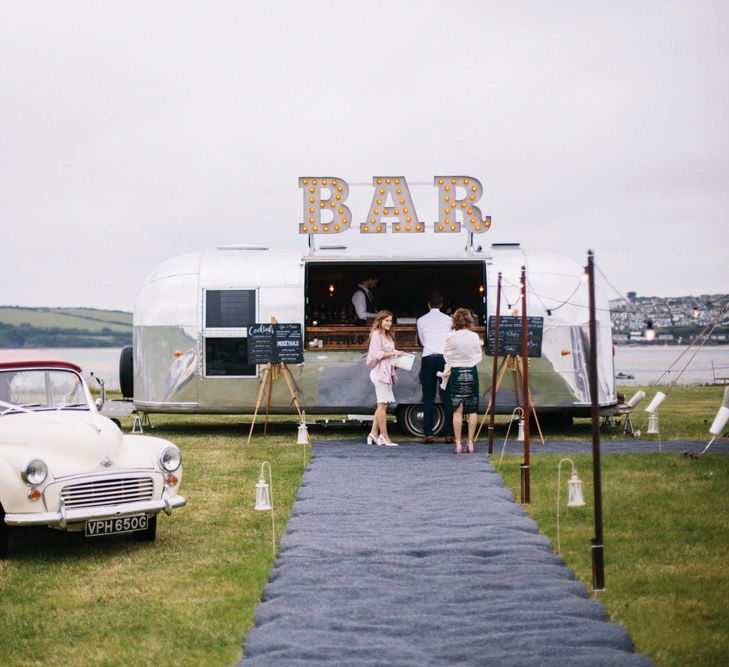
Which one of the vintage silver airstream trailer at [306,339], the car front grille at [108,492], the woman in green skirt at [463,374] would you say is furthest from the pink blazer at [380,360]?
the car front grille at [108,492]

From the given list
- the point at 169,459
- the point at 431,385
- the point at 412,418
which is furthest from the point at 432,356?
the point at 169,459

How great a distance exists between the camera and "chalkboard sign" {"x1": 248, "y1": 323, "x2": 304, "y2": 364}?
588 inches

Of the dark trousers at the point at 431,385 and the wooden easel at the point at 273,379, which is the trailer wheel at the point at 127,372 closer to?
the wooden easel at the point at 273,379

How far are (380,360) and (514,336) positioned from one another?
6.94ft

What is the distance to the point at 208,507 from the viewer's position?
30.9ft

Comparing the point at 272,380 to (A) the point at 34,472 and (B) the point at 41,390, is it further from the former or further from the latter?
(A) the point at 34,472

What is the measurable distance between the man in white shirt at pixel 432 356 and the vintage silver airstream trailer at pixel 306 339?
2.62 ft

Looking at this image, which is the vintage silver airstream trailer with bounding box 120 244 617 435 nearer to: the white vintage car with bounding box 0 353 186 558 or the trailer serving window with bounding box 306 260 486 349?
the trailer serving window with bounding box 306 260 486 349

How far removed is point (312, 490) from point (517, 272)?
22.3 feet

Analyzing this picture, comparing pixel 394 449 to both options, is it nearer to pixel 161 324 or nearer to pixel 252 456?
pixel 252 456

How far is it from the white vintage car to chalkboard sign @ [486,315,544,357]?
715cm

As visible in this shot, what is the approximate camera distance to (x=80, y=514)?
740cm

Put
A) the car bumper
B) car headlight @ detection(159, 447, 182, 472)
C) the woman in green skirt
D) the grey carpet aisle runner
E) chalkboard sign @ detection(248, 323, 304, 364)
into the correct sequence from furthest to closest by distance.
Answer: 1. chalkboard sign @ detection(248, 323, 304, 364)
2. the woman in green skirt
3. car headlight @ detection(159, 447, 182, 472)
4. the car bumper
5. the grey carpet aisle runner

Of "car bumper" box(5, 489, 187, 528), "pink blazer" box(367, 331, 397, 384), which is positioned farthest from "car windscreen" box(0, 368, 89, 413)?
"pink blazer" box(367, 331, 397, 384)
